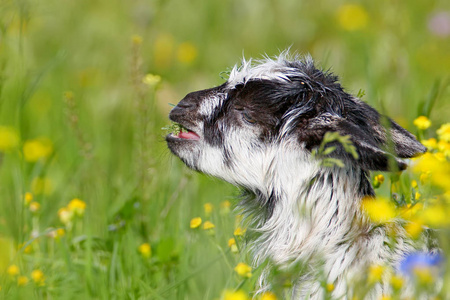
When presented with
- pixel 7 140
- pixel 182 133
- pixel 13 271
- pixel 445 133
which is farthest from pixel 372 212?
pixel 7 140

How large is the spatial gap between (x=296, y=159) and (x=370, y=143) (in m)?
0.48

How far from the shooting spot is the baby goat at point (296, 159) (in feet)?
11.1

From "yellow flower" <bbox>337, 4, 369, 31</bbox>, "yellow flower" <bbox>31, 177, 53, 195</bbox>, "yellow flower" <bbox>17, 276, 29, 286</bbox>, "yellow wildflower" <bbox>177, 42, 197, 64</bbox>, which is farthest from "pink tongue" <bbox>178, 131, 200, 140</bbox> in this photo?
"yellow flower" <bbox>337, 4, 369, 31</bbox>

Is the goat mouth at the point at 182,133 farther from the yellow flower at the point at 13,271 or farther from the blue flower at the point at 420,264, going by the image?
the blue flower at the point at 420,264

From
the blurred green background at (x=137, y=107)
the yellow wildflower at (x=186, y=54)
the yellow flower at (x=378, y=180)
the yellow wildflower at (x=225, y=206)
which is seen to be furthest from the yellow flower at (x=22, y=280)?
the yellow wildflower at (x=186, y=54)

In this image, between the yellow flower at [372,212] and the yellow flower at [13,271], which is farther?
the yellow flower at [13,271]

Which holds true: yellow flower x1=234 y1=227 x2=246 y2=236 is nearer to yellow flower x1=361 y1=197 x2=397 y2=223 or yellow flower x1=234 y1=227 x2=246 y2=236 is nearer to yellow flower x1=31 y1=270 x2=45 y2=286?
yellow flower x1=361 y1=197 x2=397 y2=223

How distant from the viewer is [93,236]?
13.8ft

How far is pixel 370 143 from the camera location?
10.3ft

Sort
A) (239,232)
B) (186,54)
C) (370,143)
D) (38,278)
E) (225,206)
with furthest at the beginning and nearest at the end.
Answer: (186,54)
(225,206)
(239,232)
(38,278)
(370,143)

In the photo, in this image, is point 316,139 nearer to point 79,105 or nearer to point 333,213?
point 333,213

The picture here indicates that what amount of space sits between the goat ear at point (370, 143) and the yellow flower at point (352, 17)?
15.7 feet

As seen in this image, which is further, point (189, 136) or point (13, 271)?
point (189, 136)

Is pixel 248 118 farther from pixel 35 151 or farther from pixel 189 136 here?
pixel 35 151
